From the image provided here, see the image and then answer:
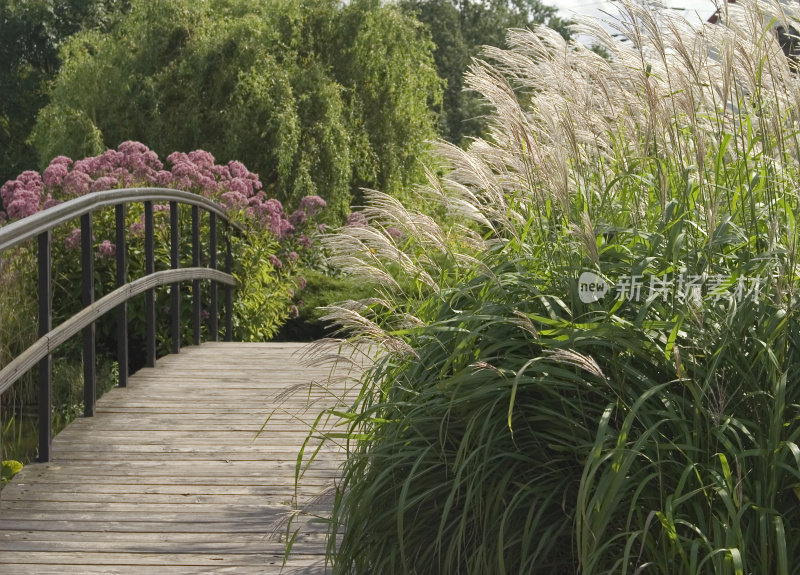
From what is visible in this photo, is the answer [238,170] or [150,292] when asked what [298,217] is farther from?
[150,292]

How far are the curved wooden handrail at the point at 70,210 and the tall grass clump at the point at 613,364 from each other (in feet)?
3.89

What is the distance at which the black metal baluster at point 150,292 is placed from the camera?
570cm

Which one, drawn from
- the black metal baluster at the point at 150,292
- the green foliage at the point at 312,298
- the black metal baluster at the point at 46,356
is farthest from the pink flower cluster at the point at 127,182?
the black metal baluster at the point at 46,356

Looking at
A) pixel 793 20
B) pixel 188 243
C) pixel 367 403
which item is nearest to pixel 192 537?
pixel 367 403

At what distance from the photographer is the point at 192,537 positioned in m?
3.42

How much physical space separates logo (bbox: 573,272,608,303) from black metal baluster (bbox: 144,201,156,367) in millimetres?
3341

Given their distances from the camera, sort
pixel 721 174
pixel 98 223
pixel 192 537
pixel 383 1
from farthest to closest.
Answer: pixel 383 1 → pixel 98 223 → pixel 192 537 → pixel 721 174

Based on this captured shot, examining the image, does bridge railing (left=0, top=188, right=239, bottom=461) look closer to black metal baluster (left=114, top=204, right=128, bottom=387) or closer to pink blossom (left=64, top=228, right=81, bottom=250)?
black metal baluster (left=114, top=204, right=128, bottom=387)

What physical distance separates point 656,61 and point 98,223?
18.3ft

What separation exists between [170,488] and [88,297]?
111 centimetres

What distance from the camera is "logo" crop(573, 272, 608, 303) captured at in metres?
2.73

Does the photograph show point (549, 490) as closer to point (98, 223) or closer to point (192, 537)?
point (192, 537)

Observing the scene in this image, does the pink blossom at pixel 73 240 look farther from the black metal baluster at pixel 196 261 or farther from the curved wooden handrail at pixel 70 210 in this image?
the curved wooden handrail at pixel 70 210

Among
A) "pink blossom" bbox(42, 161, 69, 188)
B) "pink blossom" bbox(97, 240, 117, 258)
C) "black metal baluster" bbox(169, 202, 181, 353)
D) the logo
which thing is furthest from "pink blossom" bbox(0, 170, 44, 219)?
the logo
